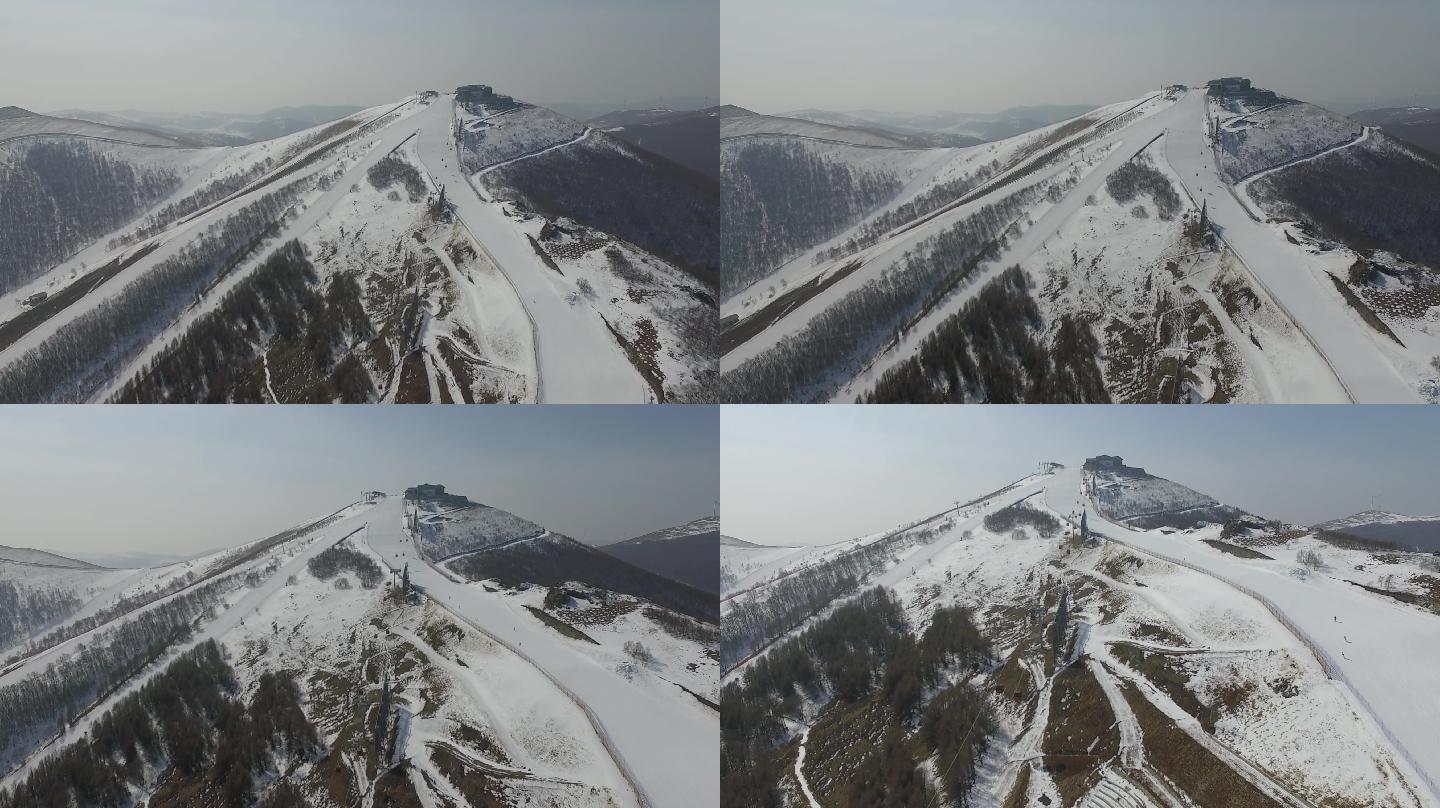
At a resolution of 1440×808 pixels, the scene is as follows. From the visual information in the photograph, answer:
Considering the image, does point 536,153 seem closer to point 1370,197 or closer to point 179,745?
point 179,745

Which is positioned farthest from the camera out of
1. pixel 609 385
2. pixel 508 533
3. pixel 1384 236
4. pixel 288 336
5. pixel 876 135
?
pixel 876 135

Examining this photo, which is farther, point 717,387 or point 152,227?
point 152,227

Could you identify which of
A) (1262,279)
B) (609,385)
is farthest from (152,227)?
(1262,279)

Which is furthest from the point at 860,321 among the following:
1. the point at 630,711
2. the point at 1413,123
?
the point at 1413,123

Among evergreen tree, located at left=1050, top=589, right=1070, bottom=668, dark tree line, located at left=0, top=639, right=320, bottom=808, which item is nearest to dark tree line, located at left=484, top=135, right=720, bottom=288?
evergreen tree, located at left=1050, top=589, right=1070, bottom=668

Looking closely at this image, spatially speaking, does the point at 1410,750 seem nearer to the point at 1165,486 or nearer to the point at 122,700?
the point at 1165,486

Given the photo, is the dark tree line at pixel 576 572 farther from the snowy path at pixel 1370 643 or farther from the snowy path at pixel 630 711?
the snowy path at pixel 1370 643
